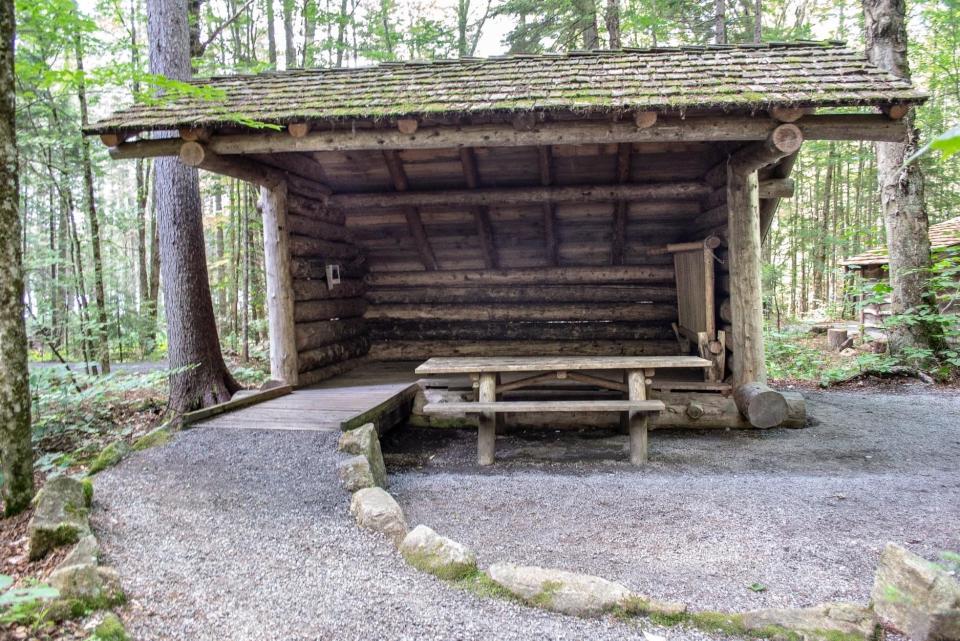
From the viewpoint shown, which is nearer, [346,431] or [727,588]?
[727,588]

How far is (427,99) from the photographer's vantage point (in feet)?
17.3

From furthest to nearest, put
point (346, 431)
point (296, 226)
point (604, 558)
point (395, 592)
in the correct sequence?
1. point (296, 226)
2. point (346, 431)
3. point (604, 558)
4. point (395, 592)

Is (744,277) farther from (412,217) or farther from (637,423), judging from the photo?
(412,217)

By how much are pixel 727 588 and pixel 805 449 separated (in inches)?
123

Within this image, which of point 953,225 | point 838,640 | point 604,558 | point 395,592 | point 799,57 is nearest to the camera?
point 838,640

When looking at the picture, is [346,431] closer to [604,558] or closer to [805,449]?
[604,558]

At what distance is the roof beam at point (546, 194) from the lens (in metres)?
6.85

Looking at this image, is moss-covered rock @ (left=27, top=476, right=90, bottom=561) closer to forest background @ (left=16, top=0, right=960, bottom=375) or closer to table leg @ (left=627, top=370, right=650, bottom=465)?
table leg @ (left=627, top=370, right=650, bottom=465)

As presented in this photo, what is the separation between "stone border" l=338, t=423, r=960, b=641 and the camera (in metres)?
2.00

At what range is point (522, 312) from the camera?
28.7ft

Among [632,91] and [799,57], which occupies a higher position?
[799,57]

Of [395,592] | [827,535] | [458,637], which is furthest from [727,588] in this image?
[395,592]

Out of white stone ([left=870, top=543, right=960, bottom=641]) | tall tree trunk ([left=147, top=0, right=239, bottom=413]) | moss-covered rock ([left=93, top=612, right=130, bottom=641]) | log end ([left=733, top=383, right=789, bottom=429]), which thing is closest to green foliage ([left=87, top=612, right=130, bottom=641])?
moss-covered rock ([left=93, top=612, right=130, bottom=641])

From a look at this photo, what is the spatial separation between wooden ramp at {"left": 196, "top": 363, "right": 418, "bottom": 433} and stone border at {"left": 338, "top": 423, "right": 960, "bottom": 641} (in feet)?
6.86
